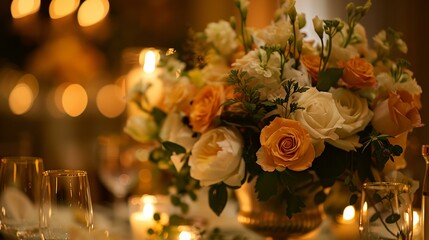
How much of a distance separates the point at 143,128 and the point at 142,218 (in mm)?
271

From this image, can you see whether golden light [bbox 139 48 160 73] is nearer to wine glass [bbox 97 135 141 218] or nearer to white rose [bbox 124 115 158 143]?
white rose [bbox 124 115 158 143]

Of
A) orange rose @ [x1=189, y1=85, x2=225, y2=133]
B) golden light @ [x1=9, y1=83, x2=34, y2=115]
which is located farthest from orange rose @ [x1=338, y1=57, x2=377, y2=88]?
golden light @ [x1=9, y1=83, x2=34, y2=115]

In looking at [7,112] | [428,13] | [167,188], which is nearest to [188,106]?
[167,188]

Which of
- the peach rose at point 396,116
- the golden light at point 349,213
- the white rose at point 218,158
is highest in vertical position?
the peach rose at point 396,116

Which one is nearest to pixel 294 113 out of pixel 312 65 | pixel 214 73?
pixel 312 65

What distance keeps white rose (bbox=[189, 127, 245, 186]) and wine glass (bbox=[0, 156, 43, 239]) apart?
0.28 metres

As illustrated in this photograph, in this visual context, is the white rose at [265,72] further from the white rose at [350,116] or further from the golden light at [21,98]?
the golden light at [21,98]

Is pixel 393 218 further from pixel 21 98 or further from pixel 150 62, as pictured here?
pixel 21 98

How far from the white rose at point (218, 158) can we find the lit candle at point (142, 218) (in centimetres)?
40

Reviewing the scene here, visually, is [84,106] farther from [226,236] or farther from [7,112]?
[226,236]

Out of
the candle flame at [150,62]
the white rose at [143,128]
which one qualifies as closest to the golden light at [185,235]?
the white rose at [143,128]

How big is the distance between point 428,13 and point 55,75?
296cm

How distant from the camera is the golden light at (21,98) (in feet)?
17.3

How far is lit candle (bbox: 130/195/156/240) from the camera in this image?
5.74ft
